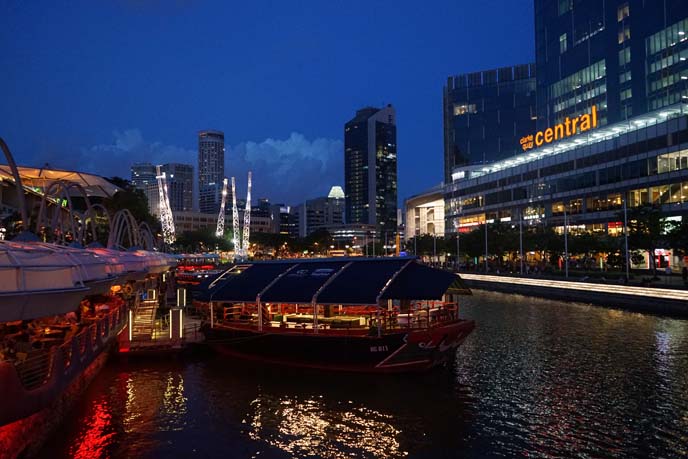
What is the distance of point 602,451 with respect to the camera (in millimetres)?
17625

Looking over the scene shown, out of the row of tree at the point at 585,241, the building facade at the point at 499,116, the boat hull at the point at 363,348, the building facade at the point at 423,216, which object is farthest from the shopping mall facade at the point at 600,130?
the building facade at the point at 499,116

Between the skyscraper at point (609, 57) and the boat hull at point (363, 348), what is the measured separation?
82.8 meters

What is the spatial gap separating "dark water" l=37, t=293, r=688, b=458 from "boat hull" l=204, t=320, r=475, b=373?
2.25ft

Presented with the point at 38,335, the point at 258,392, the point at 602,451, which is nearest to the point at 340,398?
the point at 258,392

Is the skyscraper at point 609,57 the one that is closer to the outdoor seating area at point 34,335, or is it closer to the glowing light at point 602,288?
the glowing light at point 602,288

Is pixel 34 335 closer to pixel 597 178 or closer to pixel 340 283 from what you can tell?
pixel 340 283

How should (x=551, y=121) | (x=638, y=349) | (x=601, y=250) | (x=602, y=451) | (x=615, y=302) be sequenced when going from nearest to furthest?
(x=602, y=451), (x=638, y=349), (x=615, y=302), (x=601, y=250), (x=551, y=121)

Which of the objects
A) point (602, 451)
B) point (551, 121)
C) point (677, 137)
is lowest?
point (602, 451)

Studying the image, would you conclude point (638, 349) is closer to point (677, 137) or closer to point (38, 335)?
point (38, 335)

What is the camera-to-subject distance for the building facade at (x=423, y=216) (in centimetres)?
18000

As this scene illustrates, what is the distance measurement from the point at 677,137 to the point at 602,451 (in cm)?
7216

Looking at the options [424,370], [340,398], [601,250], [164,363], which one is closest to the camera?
[340,398]

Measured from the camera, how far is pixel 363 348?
2652 cm

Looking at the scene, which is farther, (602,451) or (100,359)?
(100,359)
